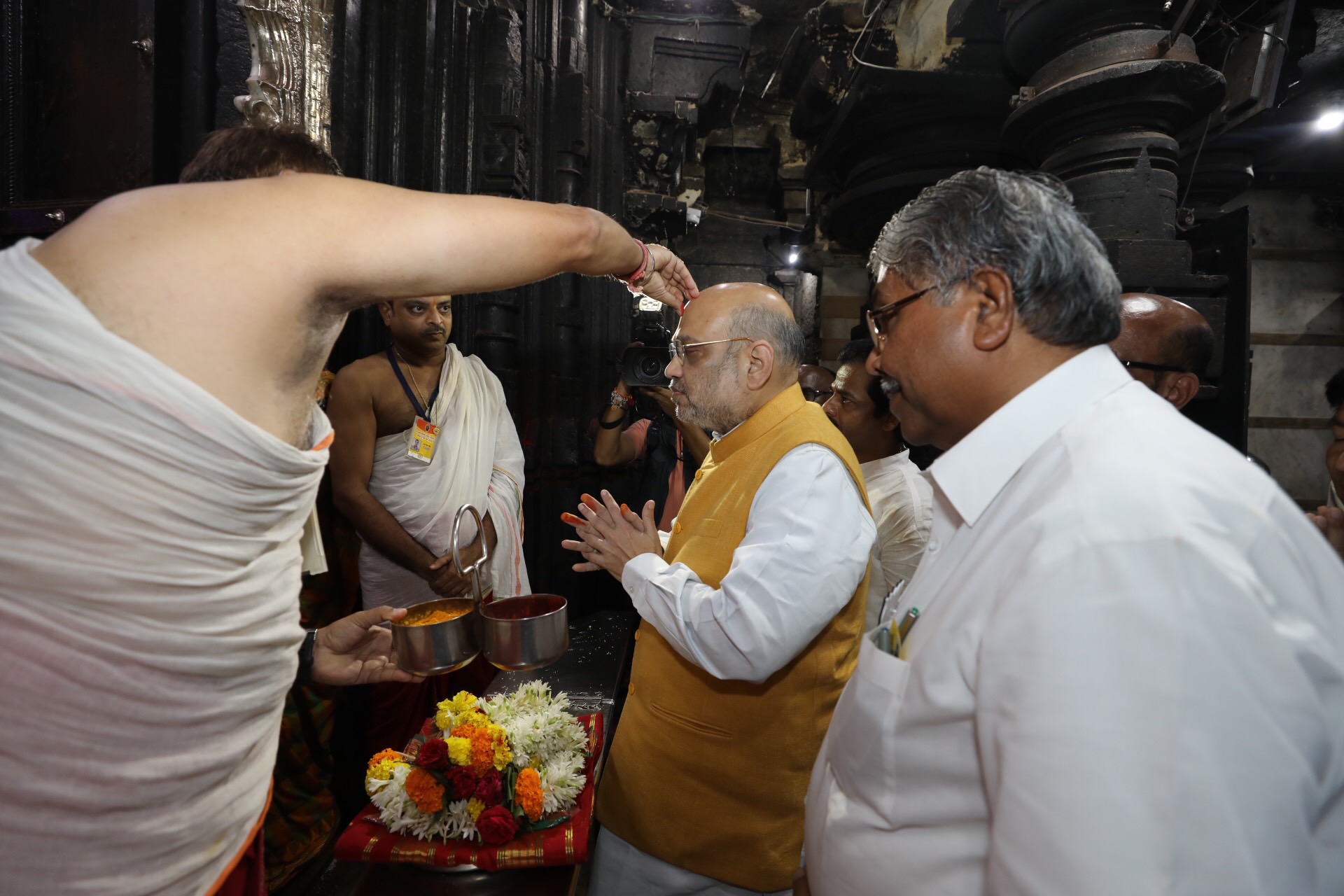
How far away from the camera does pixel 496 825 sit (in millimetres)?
1595

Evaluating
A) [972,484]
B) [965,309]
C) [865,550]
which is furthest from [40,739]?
[865,550]

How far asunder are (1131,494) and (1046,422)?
231 mm

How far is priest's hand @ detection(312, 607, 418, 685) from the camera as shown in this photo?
1.56 meters

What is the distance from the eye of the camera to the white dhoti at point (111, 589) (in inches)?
32.6

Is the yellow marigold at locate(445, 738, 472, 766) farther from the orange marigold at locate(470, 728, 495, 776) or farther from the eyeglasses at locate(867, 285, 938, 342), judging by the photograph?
the eyeglasses at locate(867, 285, 938, 342)

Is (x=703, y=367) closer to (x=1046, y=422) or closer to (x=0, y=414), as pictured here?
(x=1046, y=422)

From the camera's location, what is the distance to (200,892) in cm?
106

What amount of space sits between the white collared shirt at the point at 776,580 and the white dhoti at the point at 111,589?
0.97 meters

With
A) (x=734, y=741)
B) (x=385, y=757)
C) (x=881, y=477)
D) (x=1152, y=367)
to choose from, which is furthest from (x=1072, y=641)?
(x=881, y=477)

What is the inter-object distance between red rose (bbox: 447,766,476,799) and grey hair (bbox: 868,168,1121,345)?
1.52 metres

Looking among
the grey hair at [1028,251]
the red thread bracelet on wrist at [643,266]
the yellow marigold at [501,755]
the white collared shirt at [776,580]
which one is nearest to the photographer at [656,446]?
the white collared shirt at [776,580]

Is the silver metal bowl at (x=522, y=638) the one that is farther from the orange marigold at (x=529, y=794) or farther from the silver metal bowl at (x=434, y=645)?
the orange marigold at (x=529, y=794)

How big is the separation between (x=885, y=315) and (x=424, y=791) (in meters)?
1.54

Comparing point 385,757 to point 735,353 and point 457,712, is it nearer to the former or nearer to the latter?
point 457,712
